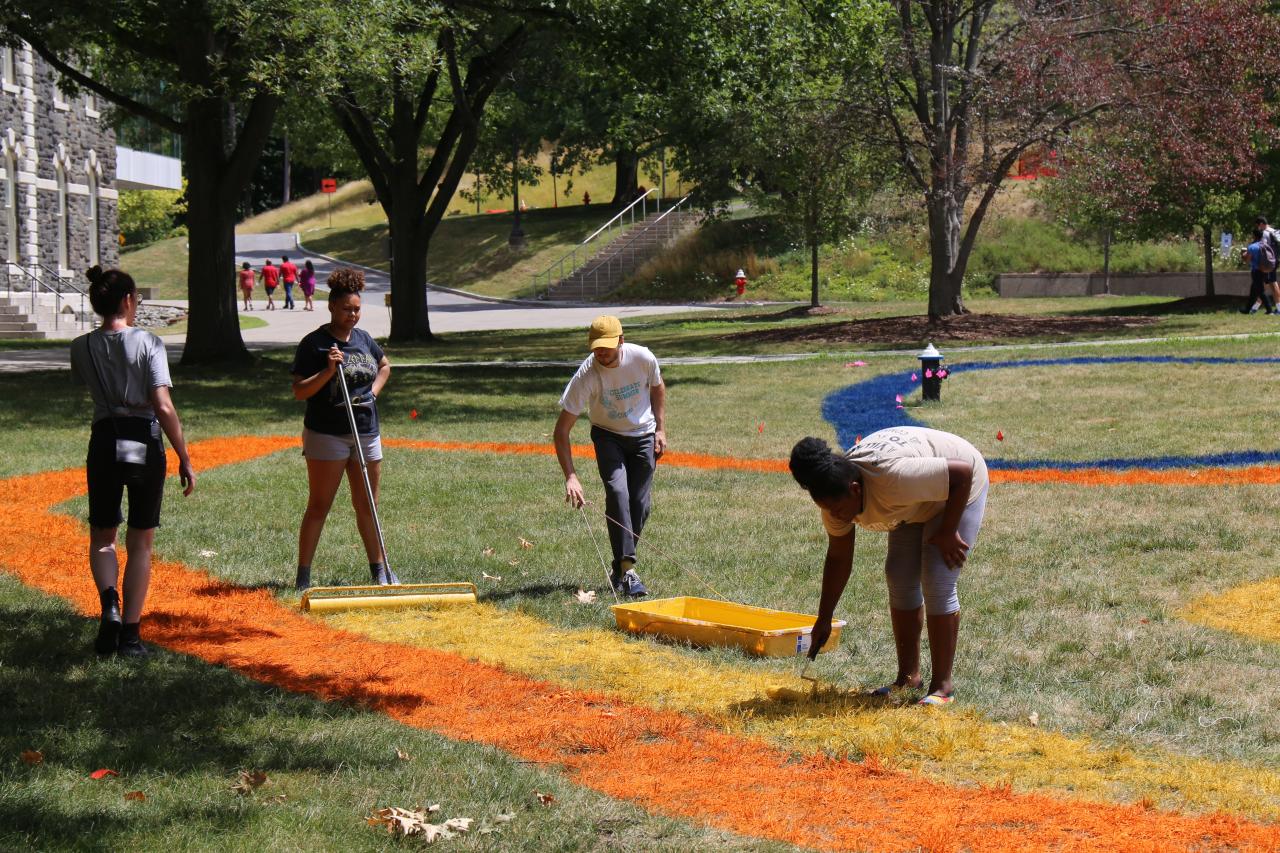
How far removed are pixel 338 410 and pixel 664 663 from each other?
270 cm

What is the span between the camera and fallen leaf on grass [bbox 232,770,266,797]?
5142mm

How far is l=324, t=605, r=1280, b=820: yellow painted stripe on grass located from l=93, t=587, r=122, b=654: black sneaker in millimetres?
1274

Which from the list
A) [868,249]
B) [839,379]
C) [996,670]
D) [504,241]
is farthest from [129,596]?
→ [504,241]

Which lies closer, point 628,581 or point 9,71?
point 628,581

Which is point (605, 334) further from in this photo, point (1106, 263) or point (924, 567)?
point (1106, 263)

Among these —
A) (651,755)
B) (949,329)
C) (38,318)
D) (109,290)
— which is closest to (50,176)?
(38,318)

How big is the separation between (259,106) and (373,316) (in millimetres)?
22626

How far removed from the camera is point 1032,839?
4805mm

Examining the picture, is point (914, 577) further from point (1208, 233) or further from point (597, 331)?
point (1208, 233)

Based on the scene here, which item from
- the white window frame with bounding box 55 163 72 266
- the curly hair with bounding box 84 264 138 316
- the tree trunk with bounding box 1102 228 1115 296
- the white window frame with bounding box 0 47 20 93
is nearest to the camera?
the curly hair with bounding box 84 264 138 316

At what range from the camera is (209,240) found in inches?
937

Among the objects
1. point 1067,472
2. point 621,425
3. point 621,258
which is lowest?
point 1067,472

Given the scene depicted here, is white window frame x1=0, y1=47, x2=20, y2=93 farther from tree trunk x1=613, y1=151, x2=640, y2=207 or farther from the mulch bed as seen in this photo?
tree trunk x1=613, y1=151, x2=640, y2=207

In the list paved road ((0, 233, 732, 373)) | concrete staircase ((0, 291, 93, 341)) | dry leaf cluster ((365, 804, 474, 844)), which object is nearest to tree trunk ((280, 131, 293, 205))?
paved road ((0, 233, 732, 373))
